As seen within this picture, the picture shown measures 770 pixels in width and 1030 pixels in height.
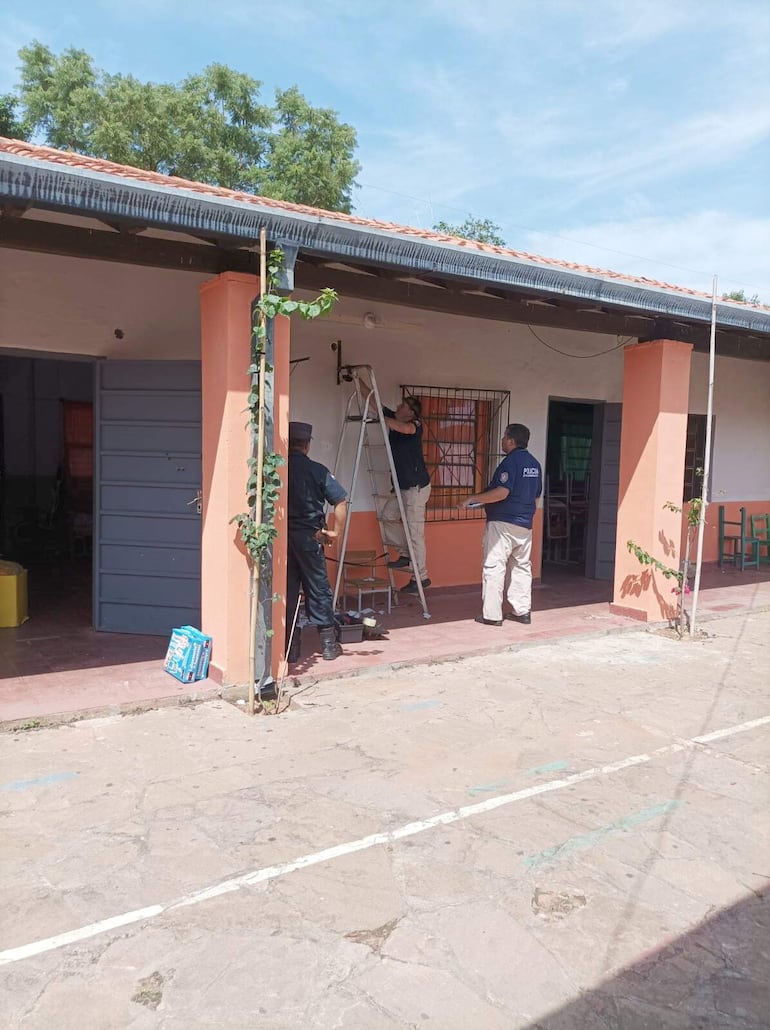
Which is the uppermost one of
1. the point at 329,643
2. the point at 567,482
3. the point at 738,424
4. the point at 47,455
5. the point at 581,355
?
the point at 581,355

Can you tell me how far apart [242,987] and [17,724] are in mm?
2647

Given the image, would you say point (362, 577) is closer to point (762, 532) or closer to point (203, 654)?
point (203, 654)

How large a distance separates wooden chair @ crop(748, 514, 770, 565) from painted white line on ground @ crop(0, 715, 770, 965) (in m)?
7.88

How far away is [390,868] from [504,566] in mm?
4446

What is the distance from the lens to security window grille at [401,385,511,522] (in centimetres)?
867

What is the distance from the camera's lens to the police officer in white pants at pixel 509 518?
292 inches

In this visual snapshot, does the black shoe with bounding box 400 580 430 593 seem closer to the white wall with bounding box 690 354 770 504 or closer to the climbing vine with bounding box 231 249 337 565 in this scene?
the climbing vine with bounding box 231 249 337 565

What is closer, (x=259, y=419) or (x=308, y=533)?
(x=259, y=419)

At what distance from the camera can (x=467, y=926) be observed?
288 cm

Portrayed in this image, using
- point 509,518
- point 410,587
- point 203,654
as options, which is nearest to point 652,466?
point 509,518

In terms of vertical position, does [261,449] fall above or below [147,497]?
above

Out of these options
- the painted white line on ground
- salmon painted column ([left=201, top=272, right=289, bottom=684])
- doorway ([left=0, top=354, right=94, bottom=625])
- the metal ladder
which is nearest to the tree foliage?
doorway ([left=0, top=354, right=94, bottom=625])

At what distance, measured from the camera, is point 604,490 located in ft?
33.3

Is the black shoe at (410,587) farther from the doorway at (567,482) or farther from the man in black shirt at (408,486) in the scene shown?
the doorway at (567,482)
